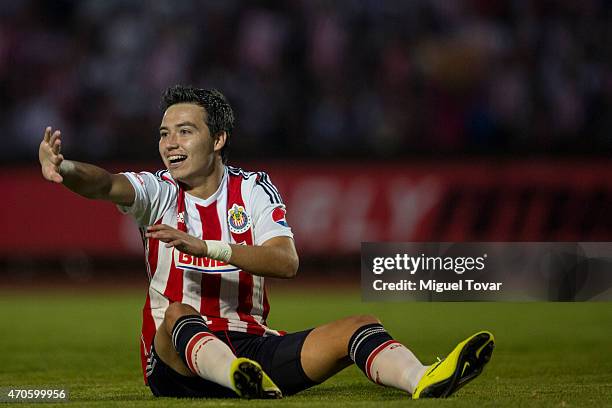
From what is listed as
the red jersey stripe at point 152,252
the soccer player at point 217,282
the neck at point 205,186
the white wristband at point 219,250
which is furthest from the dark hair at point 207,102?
the white wristband at point 219,250

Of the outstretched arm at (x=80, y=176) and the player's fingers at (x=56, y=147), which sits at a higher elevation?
the player's fingers at (x=56, y=147)

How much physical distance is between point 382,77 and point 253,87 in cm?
174

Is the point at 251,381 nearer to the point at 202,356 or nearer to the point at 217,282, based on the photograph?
the point at 202,356

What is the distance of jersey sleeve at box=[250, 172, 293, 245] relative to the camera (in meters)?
5.38

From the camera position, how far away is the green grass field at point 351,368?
211 inches

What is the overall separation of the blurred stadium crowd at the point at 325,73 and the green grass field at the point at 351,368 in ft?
7.82

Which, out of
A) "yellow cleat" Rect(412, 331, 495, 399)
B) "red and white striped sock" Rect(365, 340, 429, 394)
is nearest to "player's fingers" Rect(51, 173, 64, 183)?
"red and white striped sock" Rect(365, 340, 429, 394)

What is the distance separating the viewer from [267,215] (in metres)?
5.45

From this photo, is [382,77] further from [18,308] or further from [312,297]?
[18,308]

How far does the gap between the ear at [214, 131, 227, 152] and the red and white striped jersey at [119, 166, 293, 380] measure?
237mm

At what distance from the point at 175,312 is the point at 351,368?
8.12 ft

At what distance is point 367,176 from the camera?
14.9m

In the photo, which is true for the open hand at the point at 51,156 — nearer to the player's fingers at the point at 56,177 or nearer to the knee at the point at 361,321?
the player's fingers at the point at 56,177

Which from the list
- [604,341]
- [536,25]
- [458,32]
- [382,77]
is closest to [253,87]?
[382,77]
